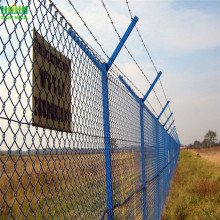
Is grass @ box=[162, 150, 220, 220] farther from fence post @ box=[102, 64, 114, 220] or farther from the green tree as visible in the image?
the green tree

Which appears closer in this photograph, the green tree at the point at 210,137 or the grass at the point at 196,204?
the grass at the point at 196,204

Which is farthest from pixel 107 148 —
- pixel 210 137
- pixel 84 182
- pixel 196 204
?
pixel 210 137

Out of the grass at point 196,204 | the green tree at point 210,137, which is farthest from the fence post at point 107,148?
the green tree at point 210,137

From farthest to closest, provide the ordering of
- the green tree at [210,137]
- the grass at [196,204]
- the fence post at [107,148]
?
the green tree at [210,137] < the grass at [196,204] < the fence post at [107,148]

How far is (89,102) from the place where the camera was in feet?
7.01

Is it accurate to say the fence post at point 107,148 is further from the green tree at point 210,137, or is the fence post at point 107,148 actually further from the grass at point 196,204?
the green tree at point 210,137

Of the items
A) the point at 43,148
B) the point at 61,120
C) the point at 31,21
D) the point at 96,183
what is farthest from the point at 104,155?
the point at 31,21

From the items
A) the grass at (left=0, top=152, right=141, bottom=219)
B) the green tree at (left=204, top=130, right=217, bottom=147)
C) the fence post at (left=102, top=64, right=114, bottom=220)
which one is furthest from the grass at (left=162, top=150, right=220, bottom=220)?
the green tree at (left=204, top=130, right=217, bottom=147)

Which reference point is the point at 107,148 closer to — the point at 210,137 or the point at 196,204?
the point at 196,204

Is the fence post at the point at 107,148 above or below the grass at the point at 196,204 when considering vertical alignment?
above

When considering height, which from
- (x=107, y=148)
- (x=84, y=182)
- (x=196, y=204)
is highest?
(x=107, y=148)

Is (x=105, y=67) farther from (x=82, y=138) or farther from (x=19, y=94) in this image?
(x=19, y=94)

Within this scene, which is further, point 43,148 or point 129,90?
point 129,90

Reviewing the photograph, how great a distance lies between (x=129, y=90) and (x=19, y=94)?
257 centimetres
